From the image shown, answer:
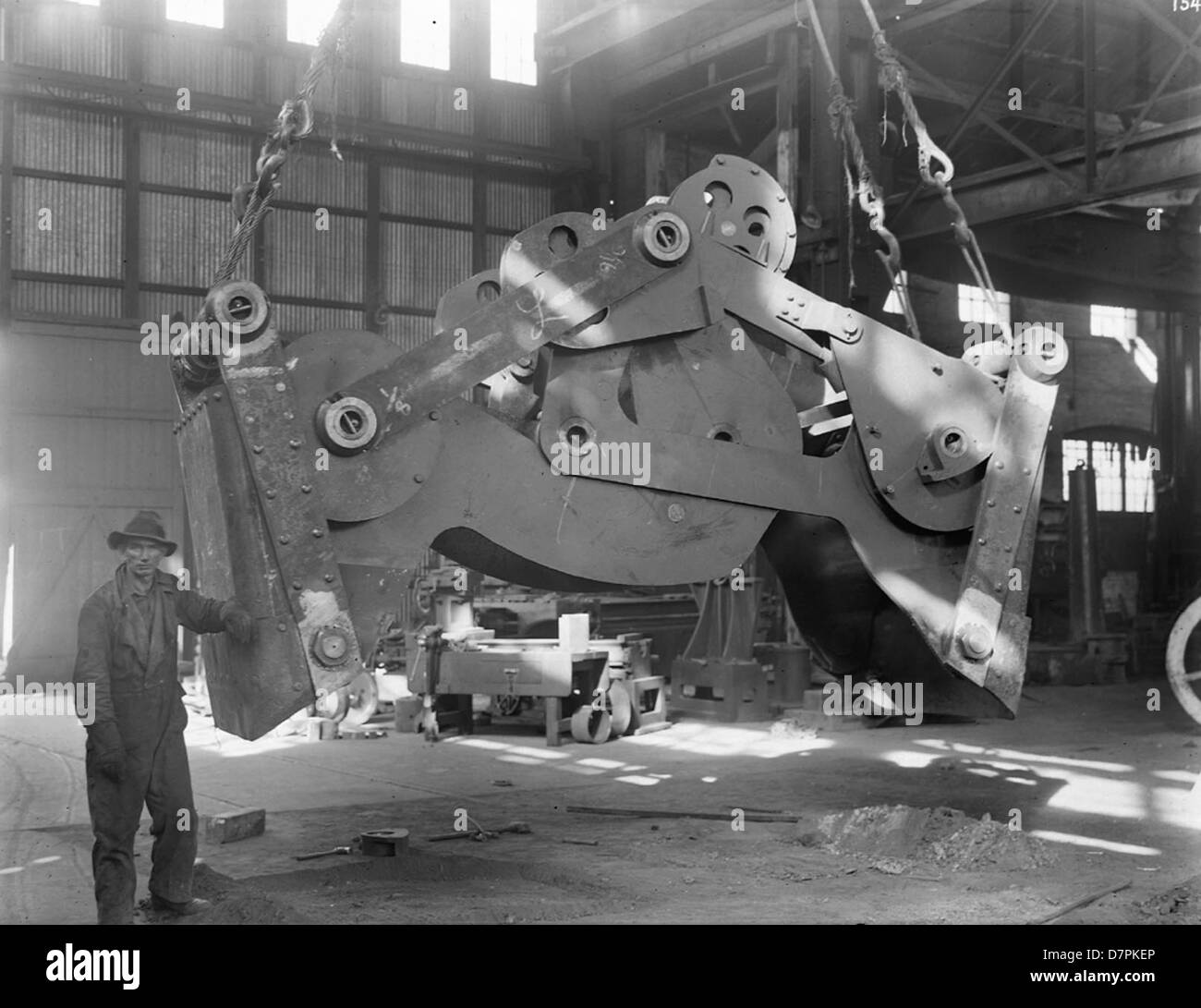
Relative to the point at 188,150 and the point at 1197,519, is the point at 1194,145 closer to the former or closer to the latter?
the point at 1197,519

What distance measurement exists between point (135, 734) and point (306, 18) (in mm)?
14753

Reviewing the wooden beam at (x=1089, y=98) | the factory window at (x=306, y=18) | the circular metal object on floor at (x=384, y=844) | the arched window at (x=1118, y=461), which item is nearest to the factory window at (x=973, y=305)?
the arched window at (x=1118, y=461)

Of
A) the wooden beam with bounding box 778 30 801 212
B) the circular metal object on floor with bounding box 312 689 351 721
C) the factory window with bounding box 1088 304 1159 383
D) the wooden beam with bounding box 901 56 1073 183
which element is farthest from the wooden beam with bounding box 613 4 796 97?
the factory window with bounding box 1088 304 1159 383

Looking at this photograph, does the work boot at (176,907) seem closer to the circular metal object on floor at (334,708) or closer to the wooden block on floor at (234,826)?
the wooden block on floor at (234,826)

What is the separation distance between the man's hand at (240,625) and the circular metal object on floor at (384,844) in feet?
6.46

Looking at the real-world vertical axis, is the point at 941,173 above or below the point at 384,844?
above

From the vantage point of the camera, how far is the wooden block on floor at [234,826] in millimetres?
6113

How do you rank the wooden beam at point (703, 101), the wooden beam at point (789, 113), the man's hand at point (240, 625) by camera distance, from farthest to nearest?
the wooden beam at point (703, 101)
the wooden beam at point (789, 113)
the man's hand at point (240, 625)

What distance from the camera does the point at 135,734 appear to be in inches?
181

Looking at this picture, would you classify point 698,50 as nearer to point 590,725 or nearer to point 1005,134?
point 1005,134

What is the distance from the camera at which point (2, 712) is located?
12055mm

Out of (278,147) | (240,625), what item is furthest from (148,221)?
(240,625)

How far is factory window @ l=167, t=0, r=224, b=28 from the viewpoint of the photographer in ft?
54.3

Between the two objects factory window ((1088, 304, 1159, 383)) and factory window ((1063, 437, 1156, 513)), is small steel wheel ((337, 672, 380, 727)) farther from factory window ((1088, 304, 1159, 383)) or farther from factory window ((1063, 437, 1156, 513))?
factory window ((1088, 304, 1159, 383))
